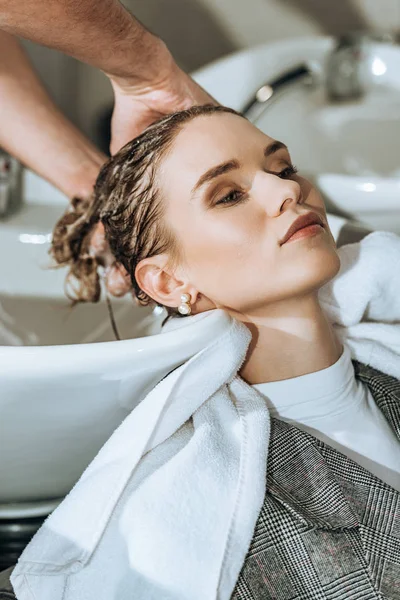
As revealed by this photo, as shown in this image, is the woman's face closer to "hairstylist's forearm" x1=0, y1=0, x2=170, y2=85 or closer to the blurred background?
"hairstylist's forearm" x1=0, y1=0, x2=170, y2=85

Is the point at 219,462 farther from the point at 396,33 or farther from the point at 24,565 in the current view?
the point at 396,33

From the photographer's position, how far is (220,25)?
246 centimetres

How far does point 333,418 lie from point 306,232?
0.95 ft

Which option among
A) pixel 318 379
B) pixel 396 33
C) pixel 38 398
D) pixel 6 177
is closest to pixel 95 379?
pixel 38 398

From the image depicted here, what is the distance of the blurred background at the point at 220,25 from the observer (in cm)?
237

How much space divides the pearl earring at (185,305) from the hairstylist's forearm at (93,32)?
1.33ft

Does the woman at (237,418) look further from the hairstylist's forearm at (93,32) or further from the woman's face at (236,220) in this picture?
the hairstylist's forearm at (93,32)

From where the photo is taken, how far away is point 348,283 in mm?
1242

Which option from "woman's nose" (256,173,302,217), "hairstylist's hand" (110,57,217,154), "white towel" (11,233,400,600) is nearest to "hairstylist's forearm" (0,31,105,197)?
"hairstylist's hand" (110,57,217,154)

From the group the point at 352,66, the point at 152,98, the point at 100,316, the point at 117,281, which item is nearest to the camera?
the point at 152,98

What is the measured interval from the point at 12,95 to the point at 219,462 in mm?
846

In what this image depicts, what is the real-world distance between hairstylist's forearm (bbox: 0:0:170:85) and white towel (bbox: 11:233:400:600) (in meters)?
0.48

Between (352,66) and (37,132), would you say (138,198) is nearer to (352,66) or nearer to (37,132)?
(37,132)

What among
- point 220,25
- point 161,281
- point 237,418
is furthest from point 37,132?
point 220,25
